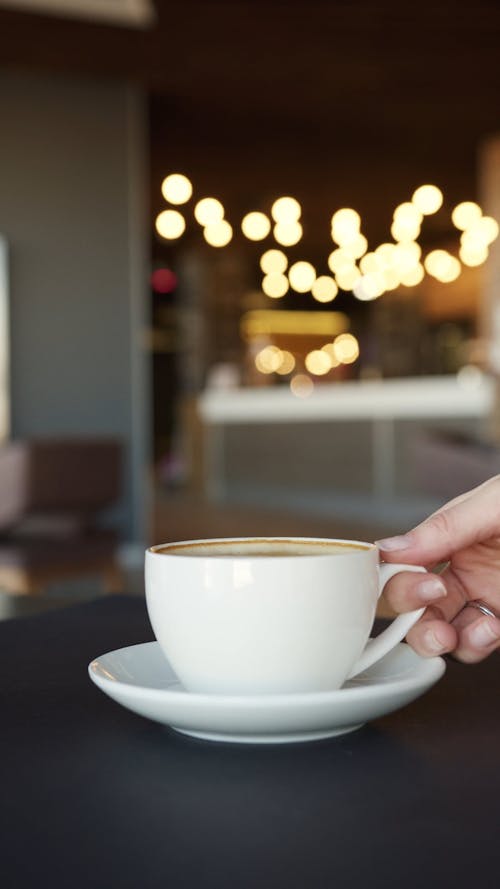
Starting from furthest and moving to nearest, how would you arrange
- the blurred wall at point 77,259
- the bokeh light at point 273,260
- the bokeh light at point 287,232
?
the bokeh light at point 273,260, the bokeh light at point 287,232, the blurred wall at point 77,259

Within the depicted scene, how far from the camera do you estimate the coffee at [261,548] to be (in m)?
0.54

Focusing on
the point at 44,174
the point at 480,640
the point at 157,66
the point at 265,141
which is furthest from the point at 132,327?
the point at 480,640

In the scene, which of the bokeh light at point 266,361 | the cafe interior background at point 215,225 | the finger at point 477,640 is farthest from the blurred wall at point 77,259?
the finger at point 477,640

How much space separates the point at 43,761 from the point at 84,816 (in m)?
0.08

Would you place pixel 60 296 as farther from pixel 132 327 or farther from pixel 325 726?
pixel 325 726

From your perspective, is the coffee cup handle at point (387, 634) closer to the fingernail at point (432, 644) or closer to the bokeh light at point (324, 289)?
the fingernail at point (432, 644)

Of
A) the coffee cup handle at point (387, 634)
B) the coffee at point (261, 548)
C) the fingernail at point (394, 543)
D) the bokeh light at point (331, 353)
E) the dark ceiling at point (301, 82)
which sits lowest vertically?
the coffee cup handle at point (387, 634)

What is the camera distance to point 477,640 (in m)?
0.64

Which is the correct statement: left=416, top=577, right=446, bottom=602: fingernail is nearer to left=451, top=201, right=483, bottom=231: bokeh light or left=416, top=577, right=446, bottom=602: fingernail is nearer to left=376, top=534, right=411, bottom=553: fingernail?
left=376, top=534, right=411, bottom=553: fingernail

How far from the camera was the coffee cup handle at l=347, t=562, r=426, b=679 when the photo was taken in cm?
54

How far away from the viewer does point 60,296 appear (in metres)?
6.04

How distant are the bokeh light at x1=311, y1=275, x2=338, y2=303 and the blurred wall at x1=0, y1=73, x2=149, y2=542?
8.68m

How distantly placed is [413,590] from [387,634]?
0.04m

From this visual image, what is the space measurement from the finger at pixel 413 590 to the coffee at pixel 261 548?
6cm
